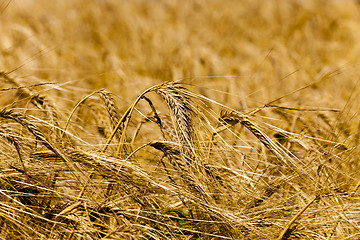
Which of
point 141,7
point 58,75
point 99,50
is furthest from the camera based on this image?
point 141,7

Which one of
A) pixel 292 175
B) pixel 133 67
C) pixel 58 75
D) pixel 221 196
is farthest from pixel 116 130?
pixel 133 67

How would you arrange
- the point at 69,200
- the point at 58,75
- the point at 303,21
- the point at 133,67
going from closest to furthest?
the point at 69,200 → the point at 58,75 → the point at 133,67 → the point at 303,21

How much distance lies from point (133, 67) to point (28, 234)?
360cm

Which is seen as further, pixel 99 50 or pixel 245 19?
pixel 245 19

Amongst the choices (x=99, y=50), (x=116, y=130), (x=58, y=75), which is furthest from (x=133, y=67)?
(x=116, y=130)

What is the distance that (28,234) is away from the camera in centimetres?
126

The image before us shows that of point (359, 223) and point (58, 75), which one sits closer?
point (359, 223)

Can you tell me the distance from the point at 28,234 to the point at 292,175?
734 mm

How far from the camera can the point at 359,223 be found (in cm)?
148

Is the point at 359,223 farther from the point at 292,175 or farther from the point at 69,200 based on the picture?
the point at 69,200

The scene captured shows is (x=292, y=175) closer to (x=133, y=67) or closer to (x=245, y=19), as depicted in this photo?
(x=133, y=67)

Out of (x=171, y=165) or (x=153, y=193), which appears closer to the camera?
(x=153, y=193)

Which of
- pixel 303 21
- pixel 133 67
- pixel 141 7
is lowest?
pixel 133 67

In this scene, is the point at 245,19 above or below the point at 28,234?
above
